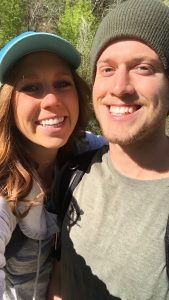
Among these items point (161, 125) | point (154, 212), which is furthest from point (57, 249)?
point (161, 125)

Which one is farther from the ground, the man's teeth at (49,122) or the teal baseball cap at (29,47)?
the teal baseball cap at (29,47)

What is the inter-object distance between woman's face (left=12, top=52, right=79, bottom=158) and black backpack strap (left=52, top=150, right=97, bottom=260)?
0.12m

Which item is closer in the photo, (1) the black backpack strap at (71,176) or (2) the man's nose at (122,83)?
(2) the man's nose at (122,83)

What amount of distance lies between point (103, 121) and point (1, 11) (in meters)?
13.8

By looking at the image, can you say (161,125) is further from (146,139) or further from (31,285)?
(31,285)

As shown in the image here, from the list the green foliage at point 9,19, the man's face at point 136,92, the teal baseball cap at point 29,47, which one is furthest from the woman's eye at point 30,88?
the green foliage at point 9,19

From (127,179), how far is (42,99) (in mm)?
527

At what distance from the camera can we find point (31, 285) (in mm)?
1950

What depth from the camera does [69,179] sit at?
6.05ft

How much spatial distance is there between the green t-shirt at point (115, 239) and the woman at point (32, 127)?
18 centimetres

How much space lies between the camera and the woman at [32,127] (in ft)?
5.86

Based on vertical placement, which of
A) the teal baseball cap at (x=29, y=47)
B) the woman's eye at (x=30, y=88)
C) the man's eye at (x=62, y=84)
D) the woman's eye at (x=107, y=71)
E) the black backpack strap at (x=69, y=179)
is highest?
the teal baseball cap at (x=29, y=47)

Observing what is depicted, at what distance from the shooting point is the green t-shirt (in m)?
1.42

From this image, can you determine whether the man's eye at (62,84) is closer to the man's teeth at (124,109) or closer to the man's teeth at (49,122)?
the man's teeth at (49,122)
